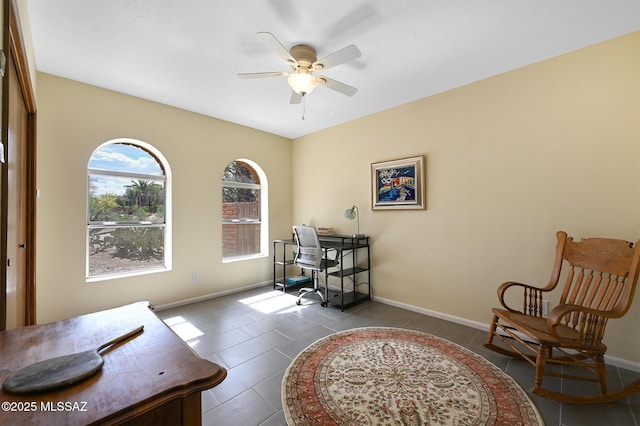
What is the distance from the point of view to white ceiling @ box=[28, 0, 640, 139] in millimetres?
1884

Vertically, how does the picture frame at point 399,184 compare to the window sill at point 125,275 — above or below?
above

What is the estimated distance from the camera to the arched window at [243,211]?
422 cm

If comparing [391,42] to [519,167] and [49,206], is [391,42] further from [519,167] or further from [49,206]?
[49,206]

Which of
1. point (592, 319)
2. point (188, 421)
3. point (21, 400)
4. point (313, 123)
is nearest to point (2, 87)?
point (21, 400)

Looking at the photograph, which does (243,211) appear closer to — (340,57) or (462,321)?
(340,57)

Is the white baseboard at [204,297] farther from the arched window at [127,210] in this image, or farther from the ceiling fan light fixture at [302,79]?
the ceiling fan light fixture at [302,79]

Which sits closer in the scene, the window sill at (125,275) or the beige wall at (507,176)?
the beige wall at (507,176)

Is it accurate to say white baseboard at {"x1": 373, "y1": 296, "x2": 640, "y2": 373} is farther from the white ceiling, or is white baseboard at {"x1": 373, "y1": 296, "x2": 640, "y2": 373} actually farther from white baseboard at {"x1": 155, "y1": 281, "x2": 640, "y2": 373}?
the white ceiling

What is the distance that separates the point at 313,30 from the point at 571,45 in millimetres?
2176

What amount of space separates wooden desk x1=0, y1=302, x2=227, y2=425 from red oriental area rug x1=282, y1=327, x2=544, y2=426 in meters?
1.11

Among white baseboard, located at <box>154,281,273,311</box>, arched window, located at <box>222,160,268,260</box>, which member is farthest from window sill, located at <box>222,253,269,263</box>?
white baseboard, located at <box>154,281,273,311</box>

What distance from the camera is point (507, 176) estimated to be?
2.70 m

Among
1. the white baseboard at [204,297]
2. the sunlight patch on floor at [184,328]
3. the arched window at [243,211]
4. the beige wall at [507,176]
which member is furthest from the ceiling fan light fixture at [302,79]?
the white baseboard at [204,297]

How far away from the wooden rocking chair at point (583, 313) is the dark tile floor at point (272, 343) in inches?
4.4
